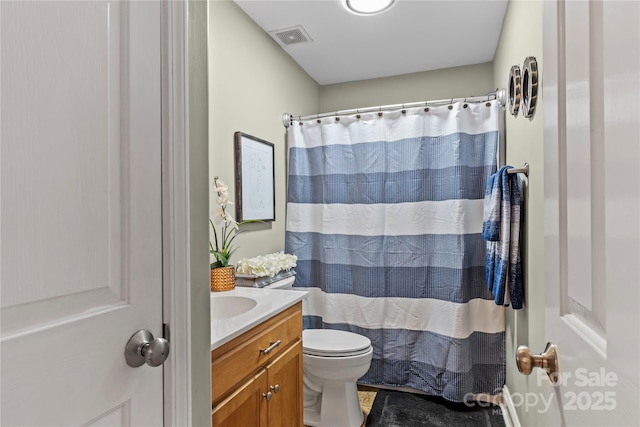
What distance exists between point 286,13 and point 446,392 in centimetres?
258

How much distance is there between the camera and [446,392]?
2.36m

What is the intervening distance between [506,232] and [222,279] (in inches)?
54.1

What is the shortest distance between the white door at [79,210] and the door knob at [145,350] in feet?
0.05

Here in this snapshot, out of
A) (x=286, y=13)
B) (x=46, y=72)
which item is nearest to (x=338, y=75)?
(x=286, y=13)

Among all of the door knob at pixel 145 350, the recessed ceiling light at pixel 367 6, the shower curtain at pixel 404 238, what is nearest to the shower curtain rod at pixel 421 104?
the shower curtain at pixel 404 238

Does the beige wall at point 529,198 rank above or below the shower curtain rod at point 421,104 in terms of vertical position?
below

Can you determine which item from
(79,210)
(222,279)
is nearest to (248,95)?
(222,279)

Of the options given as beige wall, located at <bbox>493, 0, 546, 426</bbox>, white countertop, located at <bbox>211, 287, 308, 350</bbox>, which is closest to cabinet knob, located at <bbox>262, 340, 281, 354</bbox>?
white countertop, located at <bbox>211, 287, 308, 350</bbox>

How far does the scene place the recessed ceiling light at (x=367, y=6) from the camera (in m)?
2.07

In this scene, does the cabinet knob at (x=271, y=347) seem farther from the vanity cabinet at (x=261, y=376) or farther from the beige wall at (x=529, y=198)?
the beige wall at (x=529, y=198)

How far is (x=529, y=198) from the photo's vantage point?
163 centimetres

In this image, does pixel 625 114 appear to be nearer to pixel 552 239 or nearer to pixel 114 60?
pixel 552 239

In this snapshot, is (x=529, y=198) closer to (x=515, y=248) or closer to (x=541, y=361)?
(x=515, y=248)

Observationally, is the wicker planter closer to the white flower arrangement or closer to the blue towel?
the white flower arrangement
